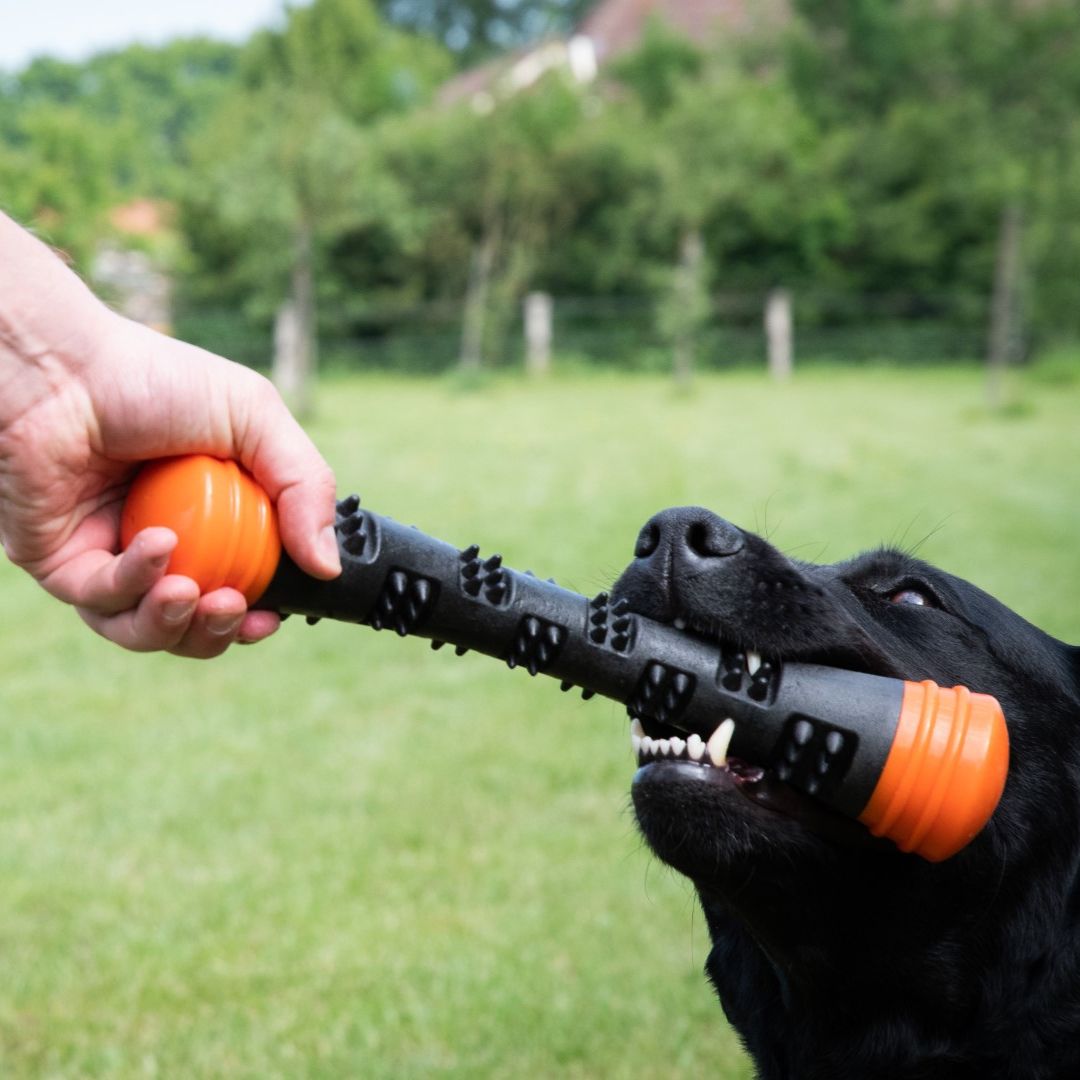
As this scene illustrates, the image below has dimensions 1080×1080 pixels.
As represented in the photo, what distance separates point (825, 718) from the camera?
1814 mm

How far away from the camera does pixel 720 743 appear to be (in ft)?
6.06

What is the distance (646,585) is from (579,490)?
8.77 metres

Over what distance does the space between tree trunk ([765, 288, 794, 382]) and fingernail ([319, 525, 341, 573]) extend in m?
22.6

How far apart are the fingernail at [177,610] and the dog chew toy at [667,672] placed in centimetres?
3

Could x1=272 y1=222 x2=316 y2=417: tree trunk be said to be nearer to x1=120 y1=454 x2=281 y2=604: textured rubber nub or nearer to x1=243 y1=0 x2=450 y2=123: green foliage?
x1=243 y1=0 x2=450 y2=123: green foliage

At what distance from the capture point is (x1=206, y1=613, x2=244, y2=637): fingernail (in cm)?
163

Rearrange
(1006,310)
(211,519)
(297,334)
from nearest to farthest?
(211,519)
(297,334)
(1006,310)

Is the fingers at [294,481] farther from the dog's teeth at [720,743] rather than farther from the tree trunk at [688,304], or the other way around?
the tree trunk at [688,304]

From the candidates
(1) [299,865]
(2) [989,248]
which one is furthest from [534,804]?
(2) [989,248]

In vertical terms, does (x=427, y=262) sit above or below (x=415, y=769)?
below

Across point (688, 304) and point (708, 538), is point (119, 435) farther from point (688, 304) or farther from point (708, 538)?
point (688, 304)

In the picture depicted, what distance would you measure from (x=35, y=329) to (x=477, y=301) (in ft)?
75.5

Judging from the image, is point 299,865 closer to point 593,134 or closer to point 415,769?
point 415,769

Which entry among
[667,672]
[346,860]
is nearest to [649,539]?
[667,672]
